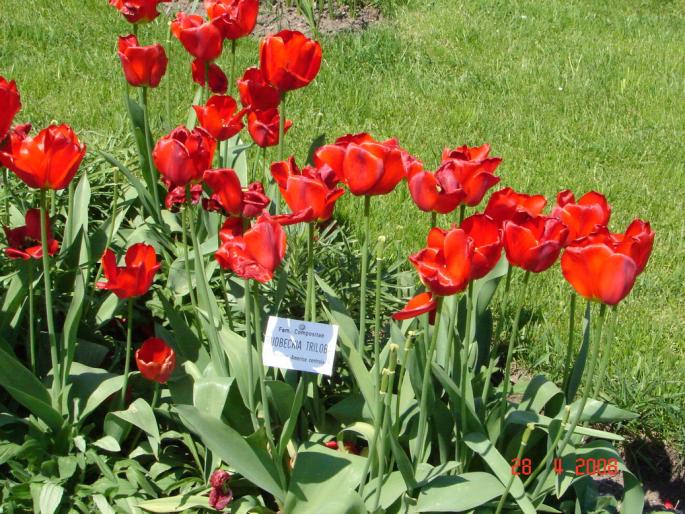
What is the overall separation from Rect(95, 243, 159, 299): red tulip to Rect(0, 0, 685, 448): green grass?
1.29 m

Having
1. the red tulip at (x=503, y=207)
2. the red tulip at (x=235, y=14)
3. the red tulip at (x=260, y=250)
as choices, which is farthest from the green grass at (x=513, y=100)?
the red tulip at (x=260, y=250)

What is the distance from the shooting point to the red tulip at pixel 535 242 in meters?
1.61

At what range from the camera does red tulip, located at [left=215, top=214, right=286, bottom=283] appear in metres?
1.58

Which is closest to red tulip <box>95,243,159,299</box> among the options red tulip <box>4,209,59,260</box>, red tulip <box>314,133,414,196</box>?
red tulip <box>4,209,59,260</box>

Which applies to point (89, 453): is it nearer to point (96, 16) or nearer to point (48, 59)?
point (48, 59)

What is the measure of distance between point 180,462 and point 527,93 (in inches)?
127

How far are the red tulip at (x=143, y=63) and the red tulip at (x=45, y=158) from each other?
1.63 feet

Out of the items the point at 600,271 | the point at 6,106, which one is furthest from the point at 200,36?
the point at 600,271

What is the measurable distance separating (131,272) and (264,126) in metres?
0.57

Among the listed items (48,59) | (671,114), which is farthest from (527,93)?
(48,59)

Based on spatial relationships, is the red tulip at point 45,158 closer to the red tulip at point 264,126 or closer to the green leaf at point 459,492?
the red tulip at point 264,126

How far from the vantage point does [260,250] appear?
1.59 meters

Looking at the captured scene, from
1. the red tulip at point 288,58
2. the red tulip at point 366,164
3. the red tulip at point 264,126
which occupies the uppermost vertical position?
the red tulip at point 288,58

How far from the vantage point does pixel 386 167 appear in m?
1.68
